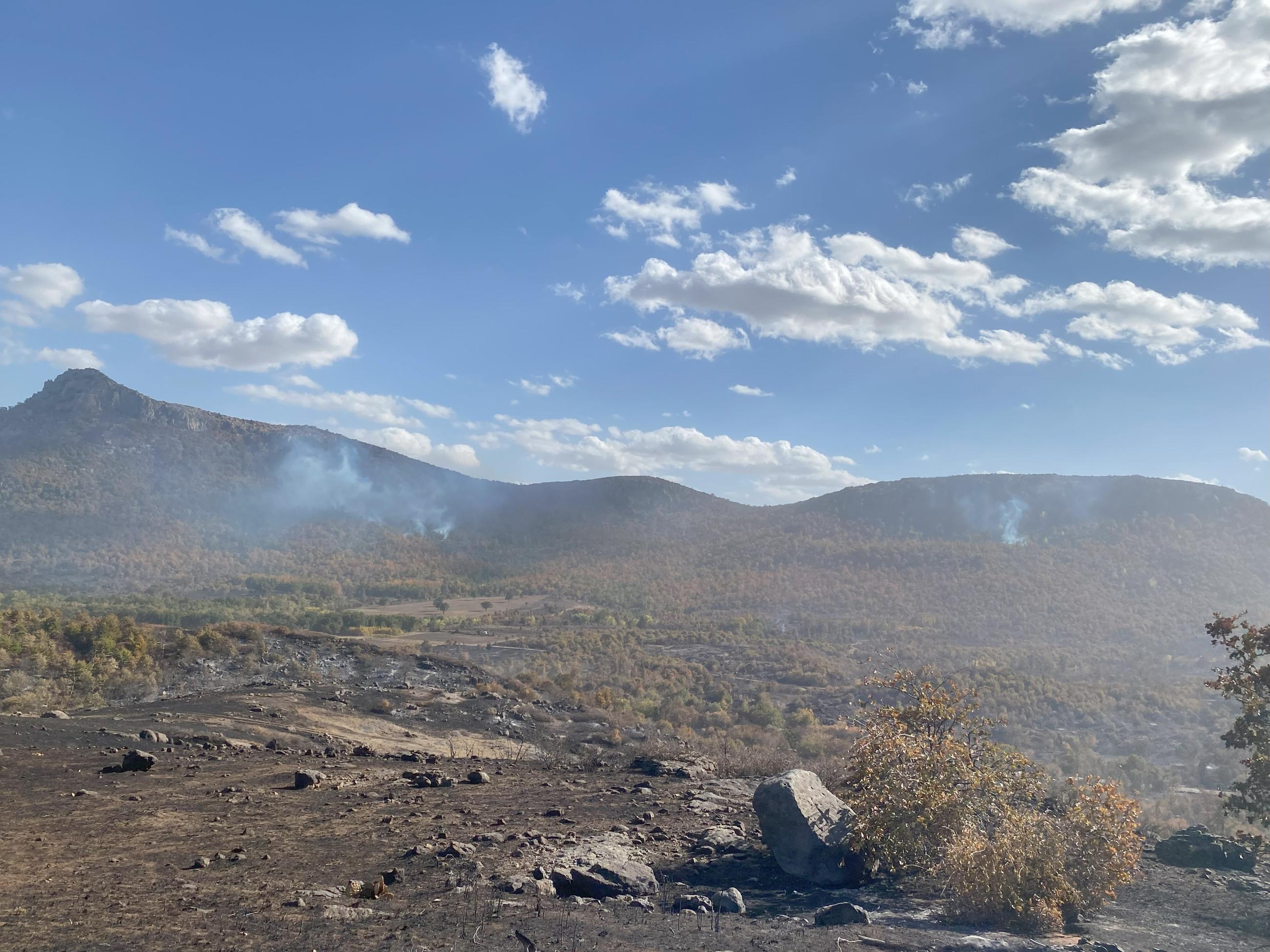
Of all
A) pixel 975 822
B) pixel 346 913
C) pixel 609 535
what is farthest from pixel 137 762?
pixel 609 535

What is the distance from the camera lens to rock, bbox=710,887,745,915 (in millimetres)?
9031

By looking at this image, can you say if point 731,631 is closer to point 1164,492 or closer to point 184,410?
point 1164,492

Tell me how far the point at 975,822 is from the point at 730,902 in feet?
11.7

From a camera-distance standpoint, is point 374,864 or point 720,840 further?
point 720,840

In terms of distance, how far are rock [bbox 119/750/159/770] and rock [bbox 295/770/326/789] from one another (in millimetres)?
2488

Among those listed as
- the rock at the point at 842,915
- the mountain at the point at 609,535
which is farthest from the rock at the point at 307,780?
the mountain at the point at 609,535

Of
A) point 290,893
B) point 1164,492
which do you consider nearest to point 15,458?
point 290,893

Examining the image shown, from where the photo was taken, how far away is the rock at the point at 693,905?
8.79 metres

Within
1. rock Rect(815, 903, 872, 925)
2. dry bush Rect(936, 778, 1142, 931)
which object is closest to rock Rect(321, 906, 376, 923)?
rock Rect(815, 903, 872, 925)

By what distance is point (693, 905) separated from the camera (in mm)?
8938

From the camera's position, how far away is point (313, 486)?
131m

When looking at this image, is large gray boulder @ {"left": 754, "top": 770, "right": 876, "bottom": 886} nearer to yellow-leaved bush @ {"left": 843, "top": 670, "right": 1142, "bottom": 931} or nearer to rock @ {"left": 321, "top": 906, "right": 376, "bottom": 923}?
yellow-leaved bush @ {"left": 843, "top": 670, "right": 1142, "bottom": 931}

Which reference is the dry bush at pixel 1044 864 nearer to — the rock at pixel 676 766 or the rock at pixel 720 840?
the rock at pixel 720 840

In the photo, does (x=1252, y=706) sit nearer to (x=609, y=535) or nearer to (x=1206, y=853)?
(x=1206, y=853)
